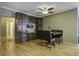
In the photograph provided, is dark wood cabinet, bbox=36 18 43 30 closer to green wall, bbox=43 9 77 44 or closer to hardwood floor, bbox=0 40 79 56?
green wall, bbox=43 9 77 44

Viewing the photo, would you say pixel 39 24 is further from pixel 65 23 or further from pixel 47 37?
pixel 47 37

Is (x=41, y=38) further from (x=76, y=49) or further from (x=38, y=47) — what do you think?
(x=76, y=49)

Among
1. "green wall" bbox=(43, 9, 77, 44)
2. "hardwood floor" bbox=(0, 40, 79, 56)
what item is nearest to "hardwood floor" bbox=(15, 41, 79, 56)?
"hardwood floor" bbox=(0, 40, 79, 56)

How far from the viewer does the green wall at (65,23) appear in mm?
3316

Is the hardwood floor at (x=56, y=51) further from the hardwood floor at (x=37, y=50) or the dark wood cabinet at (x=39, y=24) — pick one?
the dark wood cabinet at (x=39, y=24)

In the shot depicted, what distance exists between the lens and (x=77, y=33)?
134 inches

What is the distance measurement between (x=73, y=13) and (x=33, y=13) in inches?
50.3


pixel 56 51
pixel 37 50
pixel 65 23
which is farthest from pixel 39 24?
pixel 56 51

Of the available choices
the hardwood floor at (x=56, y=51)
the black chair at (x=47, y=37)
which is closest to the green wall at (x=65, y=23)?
the hardwood floor at (x=56, y=51)

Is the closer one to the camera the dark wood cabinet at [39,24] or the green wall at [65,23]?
the green wall at [65,23]

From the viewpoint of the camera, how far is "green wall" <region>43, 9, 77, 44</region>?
A: 3.32 meters

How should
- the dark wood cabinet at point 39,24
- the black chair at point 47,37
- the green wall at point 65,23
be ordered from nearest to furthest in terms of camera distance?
1. the green wall at point 65,23
2. the dark wood cabinet at point 39,24
3. the black chair at point 47,37

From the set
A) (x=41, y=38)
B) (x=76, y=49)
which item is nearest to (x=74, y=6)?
(x=76, y=49)

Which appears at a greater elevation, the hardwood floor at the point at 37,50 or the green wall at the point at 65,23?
the green wall at the point at 65,23
